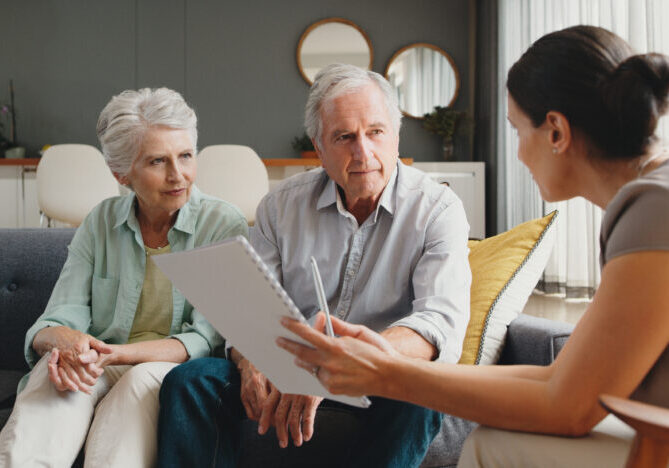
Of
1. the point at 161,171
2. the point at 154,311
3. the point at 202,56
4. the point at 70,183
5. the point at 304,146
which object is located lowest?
the point at 154,311

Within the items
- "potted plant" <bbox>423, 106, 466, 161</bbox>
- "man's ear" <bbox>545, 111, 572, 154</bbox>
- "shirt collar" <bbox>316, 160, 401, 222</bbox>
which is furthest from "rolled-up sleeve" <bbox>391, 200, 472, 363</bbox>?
"potted plant" <bbox>423, 106, 466, 161</bbox>

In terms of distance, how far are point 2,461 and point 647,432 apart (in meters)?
1.16

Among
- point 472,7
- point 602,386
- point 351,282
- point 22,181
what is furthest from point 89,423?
point 472,7

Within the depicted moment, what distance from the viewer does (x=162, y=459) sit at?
1.27m

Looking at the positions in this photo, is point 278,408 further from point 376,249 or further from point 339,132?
point 339,132

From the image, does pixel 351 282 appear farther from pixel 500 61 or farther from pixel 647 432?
pixel 500 61

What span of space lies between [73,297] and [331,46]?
492 centimetres

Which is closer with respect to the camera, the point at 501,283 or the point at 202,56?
the point at 501,283

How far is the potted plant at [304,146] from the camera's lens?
17.5 ft

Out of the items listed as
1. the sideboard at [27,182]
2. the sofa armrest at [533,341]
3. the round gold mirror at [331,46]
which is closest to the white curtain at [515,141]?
the sideboard at [27,182]

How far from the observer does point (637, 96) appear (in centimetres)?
87

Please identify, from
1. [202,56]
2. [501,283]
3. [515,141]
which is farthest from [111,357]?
[202,56]

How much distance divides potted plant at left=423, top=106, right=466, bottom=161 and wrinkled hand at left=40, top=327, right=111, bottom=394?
4.81 m

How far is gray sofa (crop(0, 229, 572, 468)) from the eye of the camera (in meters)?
1.43
